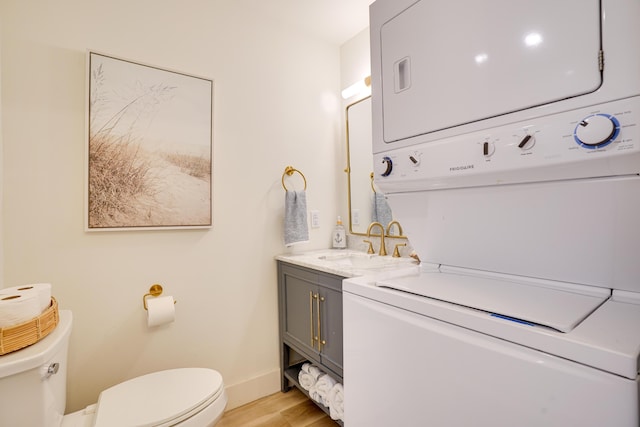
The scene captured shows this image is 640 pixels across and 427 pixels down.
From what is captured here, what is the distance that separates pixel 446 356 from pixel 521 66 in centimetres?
82

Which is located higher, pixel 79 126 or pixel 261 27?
pixel 261 27

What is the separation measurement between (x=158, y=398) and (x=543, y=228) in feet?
5.03

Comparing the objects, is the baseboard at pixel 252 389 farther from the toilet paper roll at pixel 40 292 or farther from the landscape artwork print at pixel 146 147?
the toilet paper roll at pixel 40 292

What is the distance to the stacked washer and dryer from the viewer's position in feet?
2.16

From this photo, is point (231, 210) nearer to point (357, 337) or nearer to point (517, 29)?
point (357, 337)

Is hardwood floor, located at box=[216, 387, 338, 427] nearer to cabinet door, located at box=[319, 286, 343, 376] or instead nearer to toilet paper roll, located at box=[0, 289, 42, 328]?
cabinet door, located at box=[319, 286, 343, 376]

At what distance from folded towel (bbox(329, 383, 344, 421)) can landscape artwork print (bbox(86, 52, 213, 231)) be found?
1.16 m

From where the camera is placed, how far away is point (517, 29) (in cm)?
84

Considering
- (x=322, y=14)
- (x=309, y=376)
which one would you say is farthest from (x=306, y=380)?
(x=322, y=14)

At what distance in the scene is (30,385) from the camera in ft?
3.05

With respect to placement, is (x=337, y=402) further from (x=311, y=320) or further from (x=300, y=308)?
(x=300, y=308)

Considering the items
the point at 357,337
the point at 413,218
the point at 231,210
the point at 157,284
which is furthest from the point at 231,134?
the point at 357,337

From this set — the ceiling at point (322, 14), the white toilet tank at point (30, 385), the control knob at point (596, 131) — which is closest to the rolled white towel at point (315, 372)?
the white toilet tank at point (30, 385)

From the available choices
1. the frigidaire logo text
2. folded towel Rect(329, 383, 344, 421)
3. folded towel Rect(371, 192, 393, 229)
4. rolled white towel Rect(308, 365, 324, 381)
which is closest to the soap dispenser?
folded towel Rect(371, 192, 393, 229)
